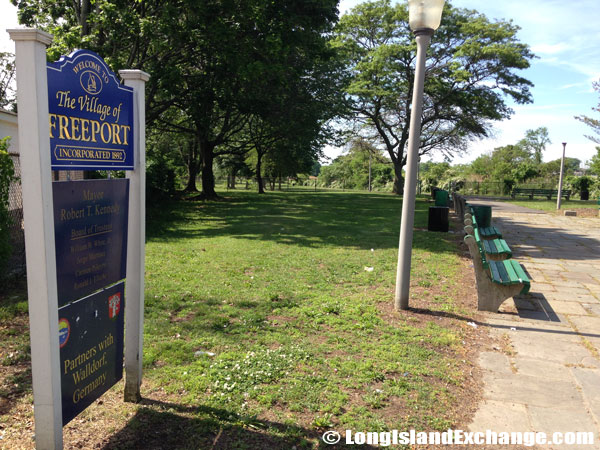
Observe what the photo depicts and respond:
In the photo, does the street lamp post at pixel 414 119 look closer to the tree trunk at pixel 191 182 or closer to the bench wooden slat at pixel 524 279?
the bench wooden slat at pixel 524 279

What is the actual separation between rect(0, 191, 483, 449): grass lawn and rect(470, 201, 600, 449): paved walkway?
10.3 inches

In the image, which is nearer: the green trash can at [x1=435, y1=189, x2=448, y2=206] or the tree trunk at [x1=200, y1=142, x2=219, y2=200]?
the green trash can at [x1=435, y1=189, x2=448, y2=206]

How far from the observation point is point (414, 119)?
5.26 m

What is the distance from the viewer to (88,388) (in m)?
2.84

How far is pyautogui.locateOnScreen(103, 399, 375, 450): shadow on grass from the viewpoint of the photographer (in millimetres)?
2754

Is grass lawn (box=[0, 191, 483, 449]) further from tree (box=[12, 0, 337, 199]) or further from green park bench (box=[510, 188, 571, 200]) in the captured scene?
green park bench (box=[510, 188, 571, 200])

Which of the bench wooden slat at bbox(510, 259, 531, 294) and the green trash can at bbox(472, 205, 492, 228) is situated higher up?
the green trash can at bbox(472, 205, 492, 228)

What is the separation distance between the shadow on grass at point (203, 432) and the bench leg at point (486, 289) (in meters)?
3.21

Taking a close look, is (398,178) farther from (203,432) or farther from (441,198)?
(203,432)

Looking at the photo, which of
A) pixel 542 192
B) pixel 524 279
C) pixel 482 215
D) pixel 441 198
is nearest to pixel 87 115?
pixel 524 279

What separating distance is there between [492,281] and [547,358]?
4.08 ft

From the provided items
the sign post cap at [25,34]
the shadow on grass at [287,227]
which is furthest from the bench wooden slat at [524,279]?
the sign post cap at [25,34]

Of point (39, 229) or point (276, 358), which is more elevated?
point (39, 229)

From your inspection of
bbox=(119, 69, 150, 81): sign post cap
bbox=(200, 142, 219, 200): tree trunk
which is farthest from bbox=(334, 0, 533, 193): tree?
bbox=(119, 69, 150, 81): sign post cap
